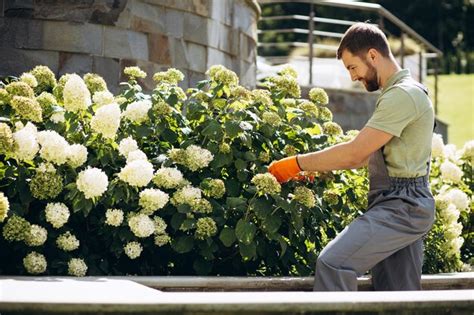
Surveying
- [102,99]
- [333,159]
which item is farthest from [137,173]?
[333,159]

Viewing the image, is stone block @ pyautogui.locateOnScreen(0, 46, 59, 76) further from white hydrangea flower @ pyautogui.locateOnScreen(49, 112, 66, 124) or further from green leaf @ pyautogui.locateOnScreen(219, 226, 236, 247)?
green leaf @ pyautogui.locateOnScreen(219, 226, 236, 247)

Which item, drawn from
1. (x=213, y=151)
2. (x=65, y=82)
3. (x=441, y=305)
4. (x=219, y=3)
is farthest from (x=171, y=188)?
(x=219, y=3)

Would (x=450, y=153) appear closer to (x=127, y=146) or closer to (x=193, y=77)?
(x=193, y=77)

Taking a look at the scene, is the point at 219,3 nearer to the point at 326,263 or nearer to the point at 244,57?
the point at 244,57

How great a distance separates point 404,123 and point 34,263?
1825mm

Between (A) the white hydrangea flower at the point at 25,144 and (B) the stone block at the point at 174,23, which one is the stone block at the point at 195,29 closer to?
(B) the stone block at the point at 174,23

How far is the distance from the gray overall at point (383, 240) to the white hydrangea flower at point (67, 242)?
1161mm

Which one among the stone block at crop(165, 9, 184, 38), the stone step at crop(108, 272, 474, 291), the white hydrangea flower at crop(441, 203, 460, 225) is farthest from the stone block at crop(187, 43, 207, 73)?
the stone step at crop(108, 272, 474, 291)

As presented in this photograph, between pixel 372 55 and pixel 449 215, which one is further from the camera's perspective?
pixel 449 215

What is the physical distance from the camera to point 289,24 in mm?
35156

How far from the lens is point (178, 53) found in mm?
7301

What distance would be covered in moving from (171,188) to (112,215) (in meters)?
0.41

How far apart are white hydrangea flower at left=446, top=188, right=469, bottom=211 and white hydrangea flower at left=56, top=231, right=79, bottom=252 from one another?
2.59 metres

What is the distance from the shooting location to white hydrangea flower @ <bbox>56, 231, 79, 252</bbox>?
414cm
